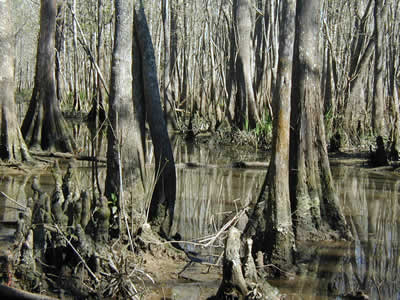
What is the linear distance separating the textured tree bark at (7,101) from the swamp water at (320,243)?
1.89 ft

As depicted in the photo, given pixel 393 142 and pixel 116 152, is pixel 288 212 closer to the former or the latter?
pixel 116 152

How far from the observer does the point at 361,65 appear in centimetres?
1398

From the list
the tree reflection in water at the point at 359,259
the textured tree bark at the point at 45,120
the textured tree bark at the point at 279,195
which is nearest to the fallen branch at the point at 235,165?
the textured tree bark at the point at 45,120

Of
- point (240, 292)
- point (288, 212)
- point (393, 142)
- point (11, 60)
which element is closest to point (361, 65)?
point (393, 142)

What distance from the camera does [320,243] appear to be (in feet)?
19.9

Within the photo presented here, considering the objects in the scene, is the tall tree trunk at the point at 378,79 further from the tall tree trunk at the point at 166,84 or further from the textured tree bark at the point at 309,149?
the textured tree bark at the point at 309,149

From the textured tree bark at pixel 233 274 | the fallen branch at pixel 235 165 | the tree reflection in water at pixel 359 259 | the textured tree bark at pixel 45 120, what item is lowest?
the tree reflection in water at pixel 359 259

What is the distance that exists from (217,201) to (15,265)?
4280mm

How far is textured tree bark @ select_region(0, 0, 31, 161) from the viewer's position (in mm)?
9648

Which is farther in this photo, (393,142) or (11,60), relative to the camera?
(393,142)

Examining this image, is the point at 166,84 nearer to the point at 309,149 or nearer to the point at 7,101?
the point at 7,101

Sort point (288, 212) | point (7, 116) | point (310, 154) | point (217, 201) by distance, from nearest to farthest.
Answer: point (288, 212)
point (310, 154)
point (217, 201)
point (7, 116)

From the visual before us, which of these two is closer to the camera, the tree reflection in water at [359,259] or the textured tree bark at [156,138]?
the tree reflection in water at [359,259]

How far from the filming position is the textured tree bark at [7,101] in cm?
965
